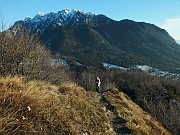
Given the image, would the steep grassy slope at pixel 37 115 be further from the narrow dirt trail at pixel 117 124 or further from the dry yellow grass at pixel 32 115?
the narrow dirt trail at pixel 117 124

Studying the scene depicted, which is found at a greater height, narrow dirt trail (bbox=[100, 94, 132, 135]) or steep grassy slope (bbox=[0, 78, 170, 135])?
steep grassy slope (bbox=[0, 78, 170, 135])

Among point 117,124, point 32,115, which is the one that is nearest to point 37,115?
point 32,115

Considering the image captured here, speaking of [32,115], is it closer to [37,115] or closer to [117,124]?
[37,115]

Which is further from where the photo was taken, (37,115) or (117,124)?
(117,124)

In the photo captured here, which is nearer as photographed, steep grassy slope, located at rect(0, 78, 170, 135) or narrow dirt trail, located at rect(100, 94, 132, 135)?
steep grassy slope, located at rect(0, 78, 170, 135)

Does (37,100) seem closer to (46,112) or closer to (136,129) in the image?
(46,112)

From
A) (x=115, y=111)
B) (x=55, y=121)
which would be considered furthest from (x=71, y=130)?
(x=115, y=111)

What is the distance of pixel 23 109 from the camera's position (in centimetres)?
486

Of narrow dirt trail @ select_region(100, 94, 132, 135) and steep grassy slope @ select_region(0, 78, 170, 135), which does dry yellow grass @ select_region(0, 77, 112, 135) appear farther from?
narrow dirt trail @ select_region(100, 94, 132, 135)

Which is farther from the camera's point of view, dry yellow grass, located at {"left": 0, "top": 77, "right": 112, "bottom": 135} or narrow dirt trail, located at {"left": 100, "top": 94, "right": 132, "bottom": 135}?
narrow dirt trail, located at {"left": 100, "top": 94, "right": 132, "bottom": 135}

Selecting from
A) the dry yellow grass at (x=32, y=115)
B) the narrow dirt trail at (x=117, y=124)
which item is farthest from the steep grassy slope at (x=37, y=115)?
the narrow dirt trail at (x=117, y=124)

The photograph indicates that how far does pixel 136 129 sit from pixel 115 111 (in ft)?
6.66

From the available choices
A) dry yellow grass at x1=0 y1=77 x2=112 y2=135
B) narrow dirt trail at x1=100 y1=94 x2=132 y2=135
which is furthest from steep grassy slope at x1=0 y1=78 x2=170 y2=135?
narrow dirt trail at x1=100 y1=94 x2=132 y2=135

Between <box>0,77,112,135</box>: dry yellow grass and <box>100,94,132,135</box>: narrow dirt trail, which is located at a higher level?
<box>0,77,112,135</box>: dry yellow grass
